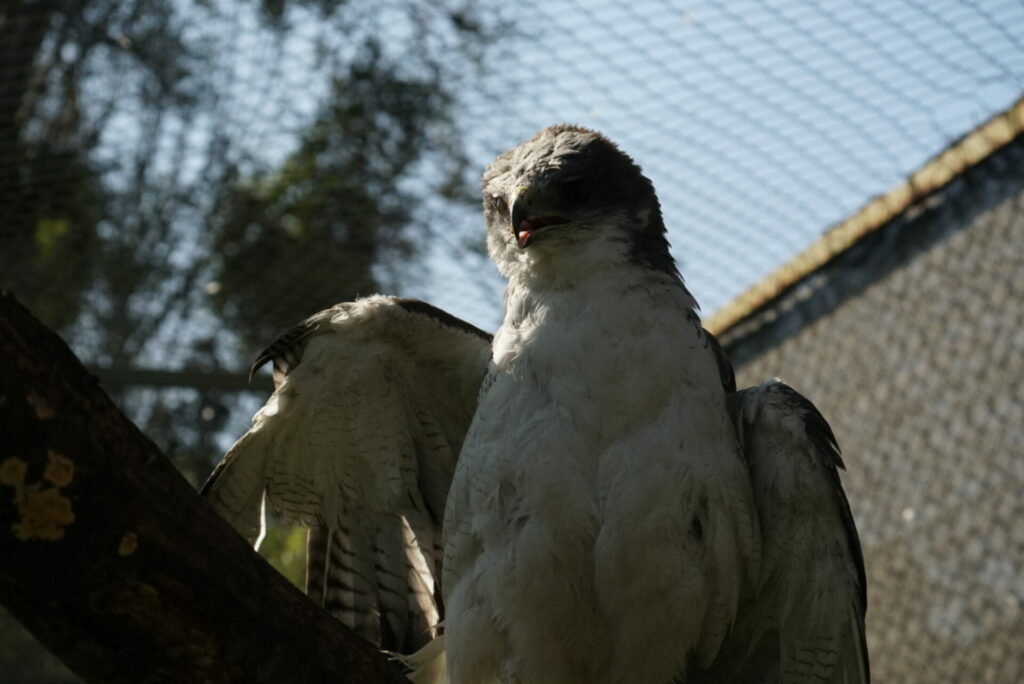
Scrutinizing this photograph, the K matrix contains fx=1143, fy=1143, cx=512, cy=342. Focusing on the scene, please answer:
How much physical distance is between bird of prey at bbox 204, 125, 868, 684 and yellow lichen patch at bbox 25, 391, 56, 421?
1.40 metres

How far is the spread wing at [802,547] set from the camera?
310 cm

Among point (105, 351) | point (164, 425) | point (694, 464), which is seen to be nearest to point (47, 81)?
point (105, 351)

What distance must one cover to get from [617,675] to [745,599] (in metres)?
0.43

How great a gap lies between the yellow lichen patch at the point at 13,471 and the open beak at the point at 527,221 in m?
1.73

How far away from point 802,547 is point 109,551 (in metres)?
1.87

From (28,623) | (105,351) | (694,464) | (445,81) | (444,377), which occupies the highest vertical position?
(105,351)

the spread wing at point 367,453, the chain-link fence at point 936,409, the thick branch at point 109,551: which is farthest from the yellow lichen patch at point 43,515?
the chain-link fence at point 936,409

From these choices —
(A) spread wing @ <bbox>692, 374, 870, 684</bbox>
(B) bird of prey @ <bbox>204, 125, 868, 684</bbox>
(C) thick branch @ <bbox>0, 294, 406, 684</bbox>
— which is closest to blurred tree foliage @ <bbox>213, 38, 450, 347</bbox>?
(B) bird of prey @ <bbox>204, 125, 868, 684</bbox>

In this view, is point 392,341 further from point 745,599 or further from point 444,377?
point 745,599

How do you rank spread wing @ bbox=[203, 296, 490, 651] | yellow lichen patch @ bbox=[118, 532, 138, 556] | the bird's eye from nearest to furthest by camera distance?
yellow lichen patch @ bbox=[118, 532, 138, 556]
the bird's eye
spread wing @ bbox=[203, 296, 490, 651]

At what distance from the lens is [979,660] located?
18.7 feet

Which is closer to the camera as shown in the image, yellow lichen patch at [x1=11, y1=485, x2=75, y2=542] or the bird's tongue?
yellow lichen patch at [x1=11, y1=485, x2=75, y2=542]

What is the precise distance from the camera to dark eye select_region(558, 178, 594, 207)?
3404 mm

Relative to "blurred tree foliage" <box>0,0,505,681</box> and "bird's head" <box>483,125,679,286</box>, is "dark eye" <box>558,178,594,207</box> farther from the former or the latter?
"blurred tree foliage" <box>0,0,505,681</box>
